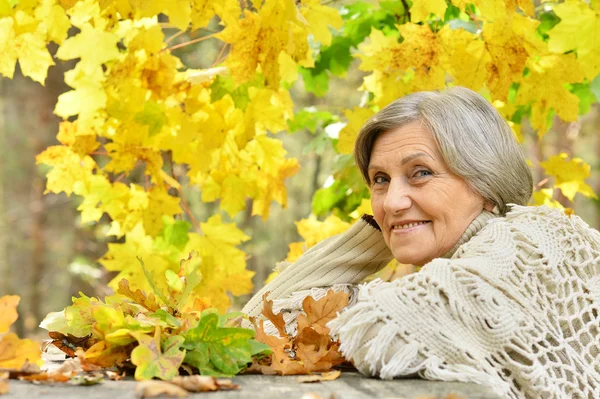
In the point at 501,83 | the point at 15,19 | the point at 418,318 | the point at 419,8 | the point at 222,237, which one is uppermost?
the point at 15,19

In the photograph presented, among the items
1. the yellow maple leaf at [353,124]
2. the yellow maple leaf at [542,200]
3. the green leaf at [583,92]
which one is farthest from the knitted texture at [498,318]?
the green leaf at [583,92]

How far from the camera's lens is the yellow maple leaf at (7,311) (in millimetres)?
1421

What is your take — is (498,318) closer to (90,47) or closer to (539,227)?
(539,227)

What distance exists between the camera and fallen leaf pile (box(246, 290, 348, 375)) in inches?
61.9

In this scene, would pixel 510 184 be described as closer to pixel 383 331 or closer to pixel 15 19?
pixel 383 331

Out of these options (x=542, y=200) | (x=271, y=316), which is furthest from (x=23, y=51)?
(x=542, y=200)

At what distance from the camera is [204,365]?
4.91 ft

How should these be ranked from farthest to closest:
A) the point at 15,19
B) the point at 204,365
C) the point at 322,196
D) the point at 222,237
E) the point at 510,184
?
the point at 322,196
the point at 222,237
the point at 15,19
the point at 510,184
the point at 204,365

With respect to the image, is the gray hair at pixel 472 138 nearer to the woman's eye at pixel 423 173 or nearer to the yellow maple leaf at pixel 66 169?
the woman's eye at pixel 423 173

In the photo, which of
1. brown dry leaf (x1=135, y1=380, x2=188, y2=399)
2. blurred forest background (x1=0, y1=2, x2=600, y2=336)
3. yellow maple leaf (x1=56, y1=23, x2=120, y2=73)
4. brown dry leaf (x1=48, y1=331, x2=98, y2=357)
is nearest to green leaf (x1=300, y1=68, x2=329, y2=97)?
yellow maple leaf (x1=56, y1=23, x2=120, y2=73)

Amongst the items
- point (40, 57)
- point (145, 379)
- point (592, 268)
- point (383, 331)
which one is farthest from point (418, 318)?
point (40, 57)

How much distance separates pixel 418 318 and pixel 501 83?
4.36 ft

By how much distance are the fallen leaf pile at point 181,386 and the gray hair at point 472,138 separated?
3.67 ft

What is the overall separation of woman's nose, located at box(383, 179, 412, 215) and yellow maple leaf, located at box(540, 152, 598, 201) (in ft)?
4.69
